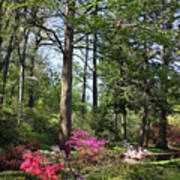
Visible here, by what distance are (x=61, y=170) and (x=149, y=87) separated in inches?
288

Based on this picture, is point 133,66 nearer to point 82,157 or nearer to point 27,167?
point 82,157

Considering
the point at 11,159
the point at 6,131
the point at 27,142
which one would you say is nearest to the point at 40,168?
the point at 11,159

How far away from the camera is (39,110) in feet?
48.4

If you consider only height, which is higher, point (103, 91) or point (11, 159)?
point (103, 91)

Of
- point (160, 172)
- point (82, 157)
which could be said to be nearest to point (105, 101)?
point (160, 172)

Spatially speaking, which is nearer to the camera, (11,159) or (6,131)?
(11,159)

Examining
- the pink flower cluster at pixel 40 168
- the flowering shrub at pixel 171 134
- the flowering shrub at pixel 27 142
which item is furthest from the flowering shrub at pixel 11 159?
the flowering shrub at pixel 171 134

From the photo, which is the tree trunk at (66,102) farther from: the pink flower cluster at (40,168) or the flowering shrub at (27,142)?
the pink flower cluster at (40,168)

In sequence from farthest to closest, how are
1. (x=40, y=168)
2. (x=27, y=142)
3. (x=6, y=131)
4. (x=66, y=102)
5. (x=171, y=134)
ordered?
(x=171, y=134)
(x=6, y=131)
(x=27, y=142)
(x=66, y=102)
(x=40, y=168)

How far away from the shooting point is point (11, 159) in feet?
24.6

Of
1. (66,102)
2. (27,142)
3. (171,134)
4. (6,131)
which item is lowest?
(171,134)

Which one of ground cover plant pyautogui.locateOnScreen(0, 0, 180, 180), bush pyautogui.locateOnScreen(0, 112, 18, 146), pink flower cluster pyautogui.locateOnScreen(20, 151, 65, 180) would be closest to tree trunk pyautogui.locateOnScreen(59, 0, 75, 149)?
ground cover plant pyautogui.locateOnScreen(0, 0, 180, 180)

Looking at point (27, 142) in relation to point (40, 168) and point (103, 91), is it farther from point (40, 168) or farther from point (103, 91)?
point (103, 91)

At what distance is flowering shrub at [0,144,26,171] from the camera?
6.97 metres
